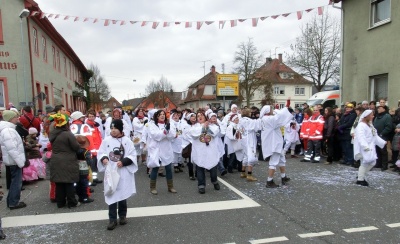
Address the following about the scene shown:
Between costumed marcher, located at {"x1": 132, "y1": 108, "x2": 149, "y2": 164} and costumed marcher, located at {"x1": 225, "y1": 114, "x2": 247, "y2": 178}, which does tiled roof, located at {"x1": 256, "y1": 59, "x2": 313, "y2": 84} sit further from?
costumed marcher, located at {"x1": 225, "y1": 114, "x2": 247, "y2": 178}

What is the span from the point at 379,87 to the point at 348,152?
509cm

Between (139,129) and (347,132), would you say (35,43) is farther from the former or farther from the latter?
(347,132)

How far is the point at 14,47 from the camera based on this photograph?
15820 mm

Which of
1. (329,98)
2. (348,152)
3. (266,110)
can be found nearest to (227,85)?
(329,98)

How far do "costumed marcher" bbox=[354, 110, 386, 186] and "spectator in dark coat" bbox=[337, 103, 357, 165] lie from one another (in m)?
2.54

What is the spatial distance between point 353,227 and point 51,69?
2154 centimetres

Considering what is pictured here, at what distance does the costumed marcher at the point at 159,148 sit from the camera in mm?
6523

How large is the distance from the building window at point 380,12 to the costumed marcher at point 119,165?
11874 millimetres

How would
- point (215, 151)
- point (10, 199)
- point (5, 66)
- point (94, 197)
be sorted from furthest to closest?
point (5, 66), point (215, 151), point (94, 197), point (10, 199)

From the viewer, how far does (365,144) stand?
6.80 metres

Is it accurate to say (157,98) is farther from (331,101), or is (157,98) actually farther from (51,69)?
(331,101)

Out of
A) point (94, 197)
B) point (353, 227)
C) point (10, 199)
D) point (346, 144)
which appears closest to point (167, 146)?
point (94, 197)

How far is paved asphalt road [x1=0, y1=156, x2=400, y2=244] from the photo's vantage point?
428cm

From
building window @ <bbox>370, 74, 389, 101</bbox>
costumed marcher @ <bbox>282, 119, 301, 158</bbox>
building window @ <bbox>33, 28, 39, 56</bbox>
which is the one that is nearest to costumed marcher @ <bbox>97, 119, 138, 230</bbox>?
costumed marcher @ <bbox>282, 119, 301, 158</bbox>
